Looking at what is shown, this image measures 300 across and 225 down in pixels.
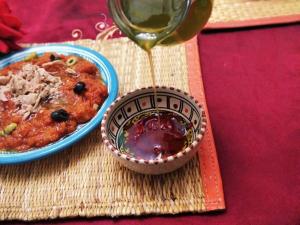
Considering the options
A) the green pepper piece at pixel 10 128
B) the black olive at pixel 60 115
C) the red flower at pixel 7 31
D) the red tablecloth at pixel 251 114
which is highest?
the red flower at pixel 7 31

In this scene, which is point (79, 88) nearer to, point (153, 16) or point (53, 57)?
point (53, 57)

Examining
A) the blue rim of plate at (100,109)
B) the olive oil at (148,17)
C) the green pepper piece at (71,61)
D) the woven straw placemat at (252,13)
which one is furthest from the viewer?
the woven straw placemat at (252,13)

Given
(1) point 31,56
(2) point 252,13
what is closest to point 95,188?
(1) point 31,56

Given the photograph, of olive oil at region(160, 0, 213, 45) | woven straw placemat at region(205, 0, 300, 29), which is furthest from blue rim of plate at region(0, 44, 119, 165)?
woven straw placemat at region(205, 0, 300, 29)

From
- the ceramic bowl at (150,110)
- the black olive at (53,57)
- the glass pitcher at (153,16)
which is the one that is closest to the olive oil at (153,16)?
the glass pitcher at (153,16)

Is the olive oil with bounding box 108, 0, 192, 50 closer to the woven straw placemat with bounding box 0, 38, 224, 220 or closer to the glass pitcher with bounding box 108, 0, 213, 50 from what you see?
the glass pitcher with bounding box 108, 0, 213, 50

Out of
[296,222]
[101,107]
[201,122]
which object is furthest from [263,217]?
[101,107]

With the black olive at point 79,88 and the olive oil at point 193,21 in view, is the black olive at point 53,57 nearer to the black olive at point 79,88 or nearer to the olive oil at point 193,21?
the black olive at point 79,88
